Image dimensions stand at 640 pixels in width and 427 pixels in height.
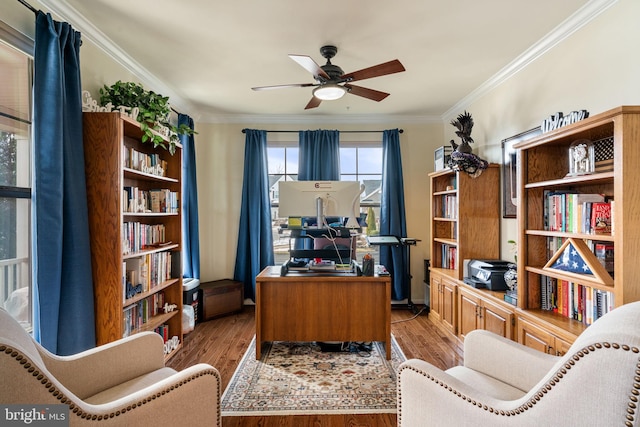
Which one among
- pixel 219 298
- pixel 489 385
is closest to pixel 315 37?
pixel 489 385

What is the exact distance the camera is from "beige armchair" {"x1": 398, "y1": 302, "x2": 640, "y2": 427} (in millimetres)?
880

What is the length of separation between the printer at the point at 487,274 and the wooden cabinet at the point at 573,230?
55 centimetres

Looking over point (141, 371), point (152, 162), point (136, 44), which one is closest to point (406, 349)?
point (141, 371)

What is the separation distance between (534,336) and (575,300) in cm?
34

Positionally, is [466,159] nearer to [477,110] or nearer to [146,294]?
[477,110]

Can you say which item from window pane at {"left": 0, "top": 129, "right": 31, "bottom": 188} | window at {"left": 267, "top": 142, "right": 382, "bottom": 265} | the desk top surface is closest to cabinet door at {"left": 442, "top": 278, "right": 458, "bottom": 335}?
the desk top surface

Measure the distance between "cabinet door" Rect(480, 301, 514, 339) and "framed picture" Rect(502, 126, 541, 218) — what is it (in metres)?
0.92

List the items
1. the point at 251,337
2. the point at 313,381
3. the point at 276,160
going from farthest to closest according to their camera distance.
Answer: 1. the point at 276,160
2. the point at 251,337
3. the point at 313,381

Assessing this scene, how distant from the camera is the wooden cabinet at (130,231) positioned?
7.02 ft

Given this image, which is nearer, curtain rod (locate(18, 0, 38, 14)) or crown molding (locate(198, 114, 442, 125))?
curtain rod (locate(18, 0, 38, 14))

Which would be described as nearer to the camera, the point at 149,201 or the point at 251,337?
the point at 149,201

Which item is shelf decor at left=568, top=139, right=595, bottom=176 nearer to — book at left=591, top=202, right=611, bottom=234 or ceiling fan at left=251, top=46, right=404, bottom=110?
book at left=591, top=202, right=611, bottom=234

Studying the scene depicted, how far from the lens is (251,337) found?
3.35 meters

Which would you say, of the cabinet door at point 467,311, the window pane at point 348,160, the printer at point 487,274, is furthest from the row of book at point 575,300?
the window pane at point 348,160
